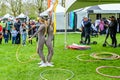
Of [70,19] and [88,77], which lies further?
[70,19]

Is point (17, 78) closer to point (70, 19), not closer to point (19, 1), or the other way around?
point (70, 19)

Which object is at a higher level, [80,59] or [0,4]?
[0,4]

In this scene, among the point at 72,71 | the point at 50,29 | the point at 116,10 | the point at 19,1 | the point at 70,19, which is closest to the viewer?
the point at 72,71

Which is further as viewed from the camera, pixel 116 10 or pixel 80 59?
pixel 116 10

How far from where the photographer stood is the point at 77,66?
10117 mm

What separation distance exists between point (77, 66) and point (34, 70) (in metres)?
1.66

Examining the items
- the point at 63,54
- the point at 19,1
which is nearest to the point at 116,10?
the point at 63,54

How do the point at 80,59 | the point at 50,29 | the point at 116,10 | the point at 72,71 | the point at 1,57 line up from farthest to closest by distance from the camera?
1. the point at 116,10
2. the point at 1,57
3. the point at 80,59
4. the point at 50,29
5. the point at 72,71

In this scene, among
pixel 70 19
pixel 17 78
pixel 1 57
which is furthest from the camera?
pixel 70 19

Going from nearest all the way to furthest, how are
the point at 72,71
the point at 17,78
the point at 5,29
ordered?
1. the point at 17,78
2. the point at 72,71
3. the point at 5,29

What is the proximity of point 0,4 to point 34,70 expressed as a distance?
53.5m

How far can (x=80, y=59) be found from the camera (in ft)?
37.7

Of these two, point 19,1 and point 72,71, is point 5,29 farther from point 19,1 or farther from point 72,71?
point 19,1

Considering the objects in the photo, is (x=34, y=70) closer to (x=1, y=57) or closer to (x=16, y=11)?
(x=1, y=57)
